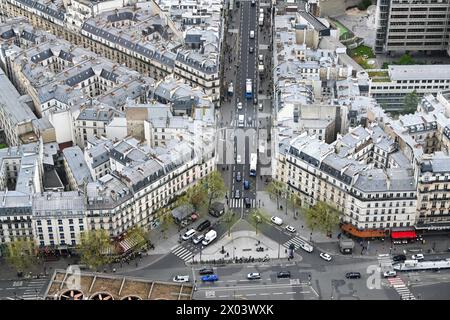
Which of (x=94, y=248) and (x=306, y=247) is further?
(x=306, y=247)

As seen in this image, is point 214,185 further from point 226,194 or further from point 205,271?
point 205,271

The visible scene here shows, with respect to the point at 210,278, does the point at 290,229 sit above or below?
above

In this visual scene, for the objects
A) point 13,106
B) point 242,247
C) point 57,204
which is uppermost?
point 13,106

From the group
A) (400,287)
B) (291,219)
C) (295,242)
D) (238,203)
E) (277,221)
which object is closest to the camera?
(400,287)

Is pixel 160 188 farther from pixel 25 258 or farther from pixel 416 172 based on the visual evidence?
pixel 416 172

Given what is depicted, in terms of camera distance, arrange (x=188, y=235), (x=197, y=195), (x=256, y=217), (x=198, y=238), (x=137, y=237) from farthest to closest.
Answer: (x=197, y=195) < (x=256, y=217) < (x=188, y=235) < (x=198, y=238) < (x=137, y=237)

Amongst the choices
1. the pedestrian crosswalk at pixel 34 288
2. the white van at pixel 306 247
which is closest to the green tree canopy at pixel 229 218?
the white van at pixel 306 247

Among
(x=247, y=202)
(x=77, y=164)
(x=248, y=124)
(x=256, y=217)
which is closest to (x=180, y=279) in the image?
(x=256, y=217)
